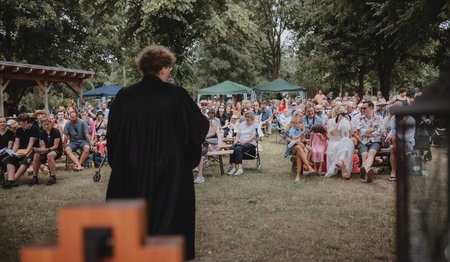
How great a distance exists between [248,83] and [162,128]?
42.1 metres

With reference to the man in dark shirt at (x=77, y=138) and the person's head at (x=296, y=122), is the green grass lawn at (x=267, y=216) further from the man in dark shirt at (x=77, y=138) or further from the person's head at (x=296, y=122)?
the person's head at (x=296, y=122)

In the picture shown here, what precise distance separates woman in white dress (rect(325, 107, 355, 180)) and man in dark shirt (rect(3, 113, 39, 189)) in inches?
261

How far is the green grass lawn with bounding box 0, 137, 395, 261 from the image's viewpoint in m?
4.53

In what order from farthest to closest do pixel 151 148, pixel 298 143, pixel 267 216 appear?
pixel 298 143 < pixel 267 216 < pixel 151 148

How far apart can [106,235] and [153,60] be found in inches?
94.0

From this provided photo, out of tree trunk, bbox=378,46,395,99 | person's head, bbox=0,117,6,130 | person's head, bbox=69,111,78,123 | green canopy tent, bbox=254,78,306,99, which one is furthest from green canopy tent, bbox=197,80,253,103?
person's head, bbox=0,117,6,130

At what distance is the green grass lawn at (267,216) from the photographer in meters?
4.53

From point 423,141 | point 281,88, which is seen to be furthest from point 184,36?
point 423,141

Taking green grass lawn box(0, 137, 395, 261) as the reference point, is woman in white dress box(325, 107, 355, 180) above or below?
above

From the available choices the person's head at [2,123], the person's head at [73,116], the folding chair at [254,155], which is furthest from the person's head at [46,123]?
the folding chair at [254,155]

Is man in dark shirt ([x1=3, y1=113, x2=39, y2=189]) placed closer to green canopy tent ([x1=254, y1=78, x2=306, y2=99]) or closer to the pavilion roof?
the pavilion roof

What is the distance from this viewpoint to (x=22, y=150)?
30.7ft

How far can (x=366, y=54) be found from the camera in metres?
20.7

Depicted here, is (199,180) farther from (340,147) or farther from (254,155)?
(340,147)
